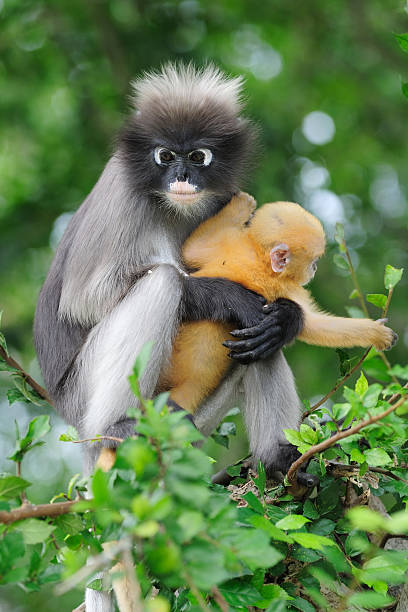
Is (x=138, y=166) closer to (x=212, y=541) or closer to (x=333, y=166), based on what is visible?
(x=212, y=541)

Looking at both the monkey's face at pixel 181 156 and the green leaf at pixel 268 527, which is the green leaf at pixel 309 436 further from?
the monkey's face at pixel 181 156

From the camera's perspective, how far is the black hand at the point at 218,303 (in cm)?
431

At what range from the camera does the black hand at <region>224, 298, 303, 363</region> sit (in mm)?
4258

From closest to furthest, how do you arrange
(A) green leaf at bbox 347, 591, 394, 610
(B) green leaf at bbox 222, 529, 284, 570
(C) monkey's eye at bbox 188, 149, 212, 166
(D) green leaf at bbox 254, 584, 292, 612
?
(B) green leaf at bbox 222, 529, 284, 570, (A) green leaf at bbox 347, 591, 394, 610, (D) green leaf at bbox 254, 584, 292, 612, (C) monkey's eye at bbox 188, 149, 212, 166

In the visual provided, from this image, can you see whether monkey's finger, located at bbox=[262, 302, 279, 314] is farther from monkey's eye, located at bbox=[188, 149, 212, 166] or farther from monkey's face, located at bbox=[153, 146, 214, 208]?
monkey's eye, located at bbox=[188, 149, 212, 166]

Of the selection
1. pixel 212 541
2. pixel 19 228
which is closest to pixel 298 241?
pixel 212 541

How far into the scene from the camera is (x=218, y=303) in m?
4.32

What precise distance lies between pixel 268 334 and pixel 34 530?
2.20 meters

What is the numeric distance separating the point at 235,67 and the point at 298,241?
8.53 metres

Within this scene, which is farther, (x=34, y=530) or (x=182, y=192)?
(x=182, y=192)

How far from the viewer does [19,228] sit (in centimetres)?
1093

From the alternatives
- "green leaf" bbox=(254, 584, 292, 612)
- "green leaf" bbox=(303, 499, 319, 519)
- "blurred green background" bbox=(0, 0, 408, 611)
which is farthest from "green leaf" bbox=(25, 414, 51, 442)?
"blurred green background" bbox=(0, 0, 408, 611)

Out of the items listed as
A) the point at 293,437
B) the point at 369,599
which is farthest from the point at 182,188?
the point at 369,599

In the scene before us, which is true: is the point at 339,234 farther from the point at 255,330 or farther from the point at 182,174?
the point at 182,174
